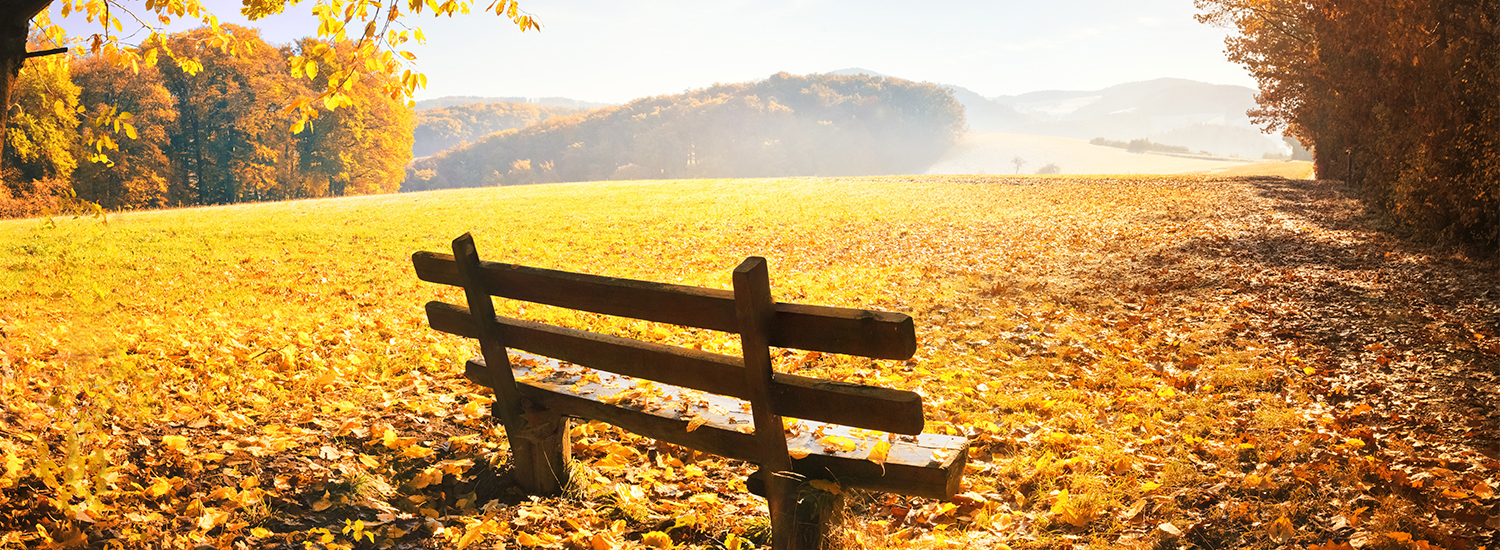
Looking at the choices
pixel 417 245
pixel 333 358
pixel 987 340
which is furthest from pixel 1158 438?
pixel 417 245

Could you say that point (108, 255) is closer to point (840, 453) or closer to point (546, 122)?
point (840, 453)

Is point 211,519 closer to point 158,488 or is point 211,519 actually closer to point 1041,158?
point 158,488

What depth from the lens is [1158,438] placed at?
16.5 ft

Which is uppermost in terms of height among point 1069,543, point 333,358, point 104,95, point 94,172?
point 104,95

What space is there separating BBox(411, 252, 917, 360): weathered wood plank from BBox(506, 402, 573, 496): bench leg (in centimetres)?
85

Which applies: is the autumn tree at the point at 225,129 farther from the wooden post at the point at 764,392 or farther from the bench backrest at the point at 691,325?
the wooden post at the point at 764,392

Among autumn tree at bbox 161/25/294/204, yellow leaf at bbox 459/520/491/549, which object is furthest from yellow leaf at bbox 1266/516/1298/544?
autumn tree at bbox 161/25/294/204

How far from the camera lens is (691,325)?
2.91 meters

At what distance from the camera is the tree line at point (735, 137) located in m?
99.4

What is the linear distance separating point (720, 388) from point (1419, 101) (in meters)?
14.1

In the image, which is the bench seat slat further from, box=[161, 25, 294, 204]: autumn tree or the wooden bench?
box=[161, 25, 294, 204]: autumn tree

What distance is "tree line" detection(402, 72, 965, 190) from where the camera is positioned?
326 ft

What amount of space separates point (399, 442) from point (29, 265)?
10509mm

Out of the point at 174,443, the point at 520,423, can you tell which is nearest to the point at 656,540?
the point at 520,423
